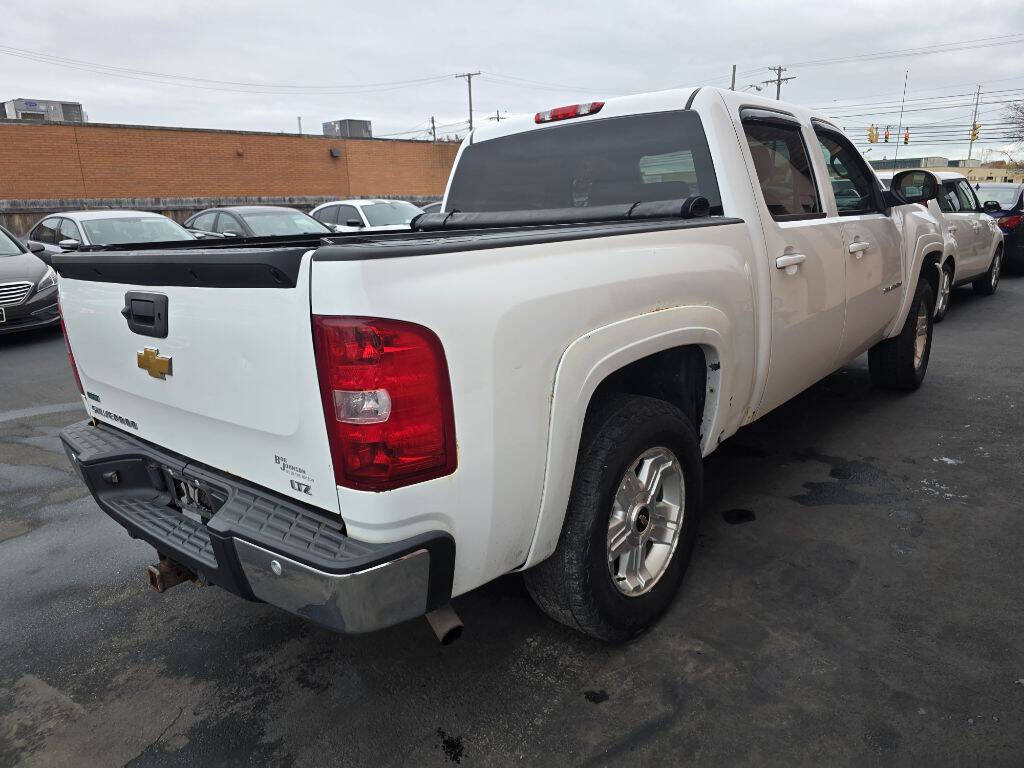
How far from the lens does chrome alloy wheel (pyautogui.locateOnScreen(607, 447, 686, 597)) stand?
100 inches

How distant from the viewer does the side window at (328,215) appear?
1565cm

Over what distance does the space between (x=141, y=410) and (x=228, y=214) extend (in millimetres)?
11848

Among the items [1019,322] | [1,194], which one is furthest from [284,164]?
[1019,322]

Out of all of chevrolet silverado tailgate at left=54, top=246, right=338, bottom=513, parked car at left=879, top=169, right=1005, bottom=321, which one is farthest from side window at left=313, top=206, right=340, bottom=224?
chevrolet silverado tailgate at left=54, top=246, right=338, bottom=513

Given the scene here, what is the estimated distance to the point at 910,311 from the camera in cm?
Result: 520

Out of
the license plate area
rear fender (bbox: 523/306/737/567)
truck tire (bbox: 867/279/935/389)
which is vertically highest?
rear fender (bbox: 523/306/737/567)

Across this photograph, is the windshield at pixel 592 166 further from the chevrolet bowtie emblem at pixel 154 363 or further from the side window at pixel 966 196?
the side window at pixel 966 196

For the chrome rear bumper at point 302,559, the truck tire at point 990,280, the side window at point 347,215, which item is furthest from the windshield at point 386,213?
the chrome rear bumper at point 302,559

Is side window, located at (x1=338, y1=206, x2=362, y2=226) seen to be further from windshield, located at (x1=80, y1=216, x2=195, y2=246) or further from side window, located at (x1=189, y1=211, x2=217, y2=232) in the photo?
windshield, located at (x1=80, y1=216, x2=195, y2=246)

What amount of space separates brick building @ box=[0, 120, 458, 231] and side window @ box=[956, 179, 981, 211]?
21898mm

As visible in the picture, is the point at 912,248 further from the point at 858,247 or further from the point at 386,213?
the point at 386,213

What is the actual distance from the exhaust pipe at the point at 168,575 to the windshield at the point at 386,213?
1274 cm

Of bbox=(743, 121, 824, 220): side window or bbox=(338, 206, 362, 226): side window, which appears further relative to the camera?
bbox=(338, 206, 362, 226): side window

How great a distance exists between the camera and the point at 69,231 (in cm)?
1095
